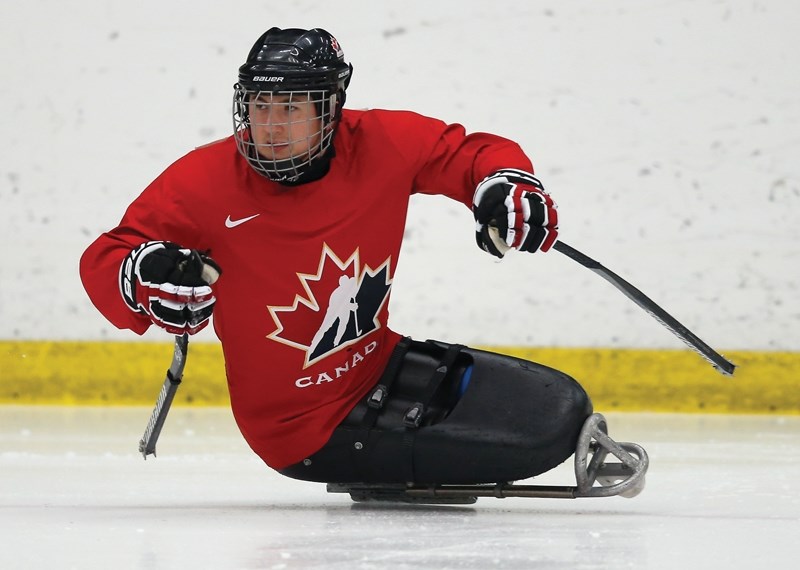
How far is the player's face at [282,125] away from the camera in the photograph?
2713 mm

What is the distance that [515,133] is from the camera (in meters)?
5.30

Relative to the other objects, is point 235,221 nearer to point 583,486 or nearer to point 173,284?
point 173,284

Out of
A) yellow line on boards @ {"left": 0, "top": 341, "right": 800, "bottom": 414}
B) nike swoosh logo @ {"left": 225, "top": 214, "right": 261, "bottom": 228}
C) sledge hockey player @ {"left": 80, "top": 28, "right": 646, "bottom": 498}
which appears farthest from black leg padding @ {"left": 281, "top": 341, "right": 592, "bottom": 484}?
yellow line on boards @ {"left": 0, "top": 341, "right": 800, "bottom": 414}

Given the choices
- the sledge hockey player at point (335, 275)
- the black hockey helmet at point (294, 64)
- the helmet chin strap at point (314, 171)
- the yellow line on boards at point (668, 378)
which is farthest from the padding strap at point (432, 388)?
the yellow line on boards at point (668, 378)

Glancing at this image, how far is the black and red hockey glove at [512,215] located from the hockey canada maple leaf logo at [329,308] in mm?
316

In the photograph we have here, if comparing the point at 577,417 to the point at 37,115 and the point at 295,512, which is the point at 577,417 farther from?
the point at 37,115

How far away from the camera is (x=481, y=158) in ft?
9.46

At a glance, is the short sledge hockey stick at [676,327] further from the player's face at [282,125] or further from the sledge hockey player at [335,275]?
the player's face at [282,125]

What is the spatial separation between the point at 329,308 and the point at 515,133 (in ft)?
8.61

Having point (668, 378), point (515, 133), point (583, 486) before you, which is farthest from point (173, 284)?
point (668, 378)

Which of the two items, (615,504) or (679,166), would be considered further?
(679,166)

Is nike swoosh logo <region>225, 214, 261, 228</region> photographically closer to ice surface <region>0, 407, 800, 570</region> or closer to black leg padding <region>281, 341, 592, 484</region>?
black leg padding <region>281, 341, 592, 484</region>

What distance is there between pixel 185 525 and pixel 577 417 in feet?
2.86

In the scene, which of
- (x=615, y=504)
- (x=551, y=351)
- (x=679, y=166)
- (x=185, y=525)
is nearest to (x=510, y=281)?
(x=551, y=351)
